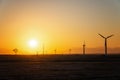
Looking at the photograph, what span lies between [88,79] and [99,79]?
1.83 meters

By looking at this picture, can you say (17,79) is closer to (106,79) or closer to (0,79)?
(0,79)

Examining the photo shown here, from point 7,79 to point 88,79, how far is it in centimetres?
1303

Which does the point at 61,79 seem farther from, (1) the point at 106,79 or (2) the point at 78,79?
(1) the point at 106,79

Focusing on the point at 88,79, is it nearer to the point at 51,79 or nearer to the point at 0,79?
the point at 51,79

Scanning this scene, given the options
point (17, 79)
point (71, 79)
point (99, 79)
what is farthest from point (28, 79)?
point (99, 79)

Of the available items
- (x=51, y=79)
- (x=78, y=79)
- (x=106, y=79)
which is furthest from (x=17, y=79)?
(x=106, y=79)

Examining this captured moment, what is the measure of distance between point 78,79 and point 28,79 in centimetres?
799

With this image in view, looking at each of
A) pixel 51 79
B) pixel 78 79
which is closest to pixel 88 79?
pixel 78 79

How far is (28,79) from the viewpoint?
62.0m

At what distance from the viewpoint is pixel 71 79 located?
61781mm

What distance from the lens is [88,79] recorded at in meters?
62.4

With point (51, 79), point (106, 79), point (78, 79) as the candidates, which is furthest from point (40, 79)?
point (106, 79)

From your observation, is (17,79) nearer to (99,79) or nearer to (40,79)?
(40,79)

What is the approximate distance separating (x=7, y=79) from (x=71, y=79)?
10.3 meters
